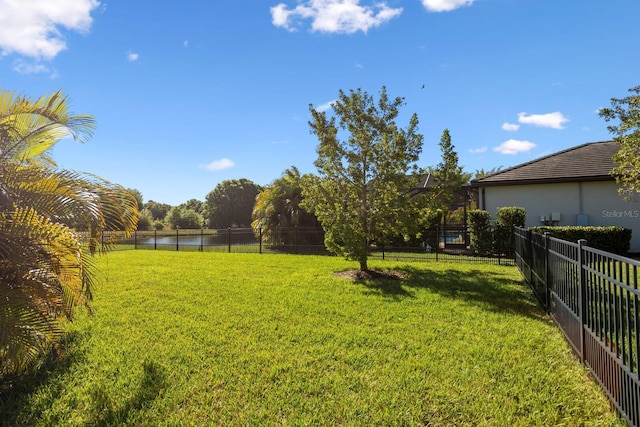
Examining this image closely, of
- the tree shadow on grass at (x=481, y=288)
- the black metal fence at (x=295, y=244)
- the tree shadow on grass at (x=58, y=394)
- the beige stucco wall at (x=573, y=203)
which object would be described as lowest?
the tree shadow on grass at (x=58, y=394)

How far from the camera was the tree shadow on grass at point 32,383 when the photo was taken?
294 cm

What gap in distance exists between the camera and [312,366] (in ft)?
12.0

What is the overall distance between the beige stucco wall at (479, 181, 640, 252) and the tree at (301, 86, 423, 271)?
8490mm

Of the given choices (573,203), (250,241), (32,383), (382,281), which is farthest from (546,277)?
(250,241)

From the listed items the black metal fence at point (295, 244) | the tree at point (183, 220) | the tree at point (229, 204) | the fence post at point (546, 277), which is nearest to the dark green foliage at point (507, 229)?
the black metal fence at point (295, 244)

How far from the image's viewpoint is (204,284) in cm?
812

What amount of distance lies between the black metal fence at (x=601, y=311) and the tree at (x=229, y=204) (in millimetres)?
41838

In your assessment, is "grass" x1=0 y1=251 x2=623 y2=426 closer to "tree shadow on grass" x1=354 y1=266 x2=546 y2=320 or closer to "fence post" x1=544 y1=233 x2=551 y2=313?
"tree shadow on grass" x1=354 y1=266 x2=546 y2=320

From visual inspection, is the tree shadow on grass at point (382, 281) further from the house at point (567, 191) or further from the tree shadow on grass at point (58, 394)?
the house at point (567, 191)

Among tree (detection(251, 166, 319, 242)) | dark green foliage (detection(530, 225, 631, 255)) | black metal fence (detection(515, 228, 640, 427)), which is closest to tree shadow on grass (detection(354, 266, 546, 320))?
black metal fence (detection(515, 228, 640, 427))

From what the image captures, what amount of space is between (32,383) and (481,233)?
43.2 feet

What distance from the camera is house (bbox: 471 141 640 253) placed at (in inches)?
536

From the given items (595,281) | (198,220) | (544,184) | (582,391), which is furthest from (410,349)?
(198,220)

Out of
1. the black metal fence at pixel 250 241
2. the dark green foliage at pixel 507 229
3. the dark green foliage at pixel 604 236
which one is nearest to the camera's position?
the dark green foliage at pixel 604 236
